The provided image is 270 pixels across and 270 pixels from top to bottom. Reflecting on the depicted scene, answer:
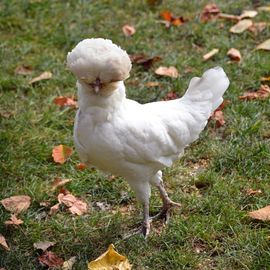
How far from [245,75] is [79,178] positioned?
5.84 feet

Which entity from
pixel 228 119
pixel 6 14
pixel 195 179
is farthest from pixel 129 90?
pixel 6 14

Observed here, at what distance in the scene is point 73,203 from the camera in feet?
13.0

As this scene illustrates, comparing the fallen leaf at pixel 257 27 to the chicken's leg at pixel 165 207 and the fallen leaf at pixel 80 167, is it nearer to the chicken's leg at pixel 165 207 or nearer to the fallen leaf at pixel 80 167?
the fallen leaf at pixel 80 167

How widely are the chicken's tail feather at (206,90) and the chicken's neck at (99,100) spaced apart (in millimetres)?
538

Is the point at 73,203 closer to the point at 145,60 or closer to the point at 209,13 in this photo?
the point at 145,60

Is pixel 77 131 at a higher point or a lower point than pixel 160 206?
higher

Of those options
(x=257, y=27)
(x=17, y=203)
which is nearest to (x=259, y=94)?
(x=257, y=27)

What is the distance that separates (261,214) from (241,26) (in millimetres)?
2613

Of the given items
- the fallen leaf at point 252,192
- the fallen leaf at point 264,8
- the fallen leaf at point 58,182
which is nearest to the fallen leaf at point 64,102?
the fallen leaf at point 58,182

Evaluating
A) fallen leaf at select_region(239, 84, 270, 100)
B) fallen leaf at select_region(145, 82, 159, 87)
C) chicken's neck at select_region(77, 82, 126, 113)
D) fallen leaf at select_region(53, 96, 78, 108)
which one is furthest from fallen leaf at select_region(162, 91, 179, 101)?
chicken's neck at select_region(77, 82, 126, 113)

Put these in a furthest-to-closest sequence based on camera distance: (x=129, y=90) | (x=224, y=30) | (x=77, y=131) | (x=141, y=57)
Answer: (x=224, y=30)
(x=141, y=57)
(x=129, y=90)
(x=77, y=131)

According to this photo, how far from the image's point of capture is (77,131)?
3.23m

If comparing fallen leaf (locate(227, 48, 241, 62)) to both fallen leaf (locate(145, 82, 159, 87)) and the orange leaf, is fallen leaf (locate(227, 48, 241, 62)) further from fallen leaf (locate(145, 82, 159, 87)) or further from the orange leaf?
the orange leaf

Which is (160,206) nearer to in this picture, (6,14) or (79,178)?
(79,178)
